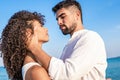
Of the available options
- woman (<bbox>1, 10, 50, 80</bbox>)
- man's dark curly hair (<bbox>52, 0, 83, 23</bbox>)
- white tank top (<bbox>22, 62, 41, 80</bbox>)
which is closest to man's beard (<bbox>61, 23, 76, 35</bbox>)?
man's dark curly hair (<bbox>52, 0, 83, 23</bbox>)

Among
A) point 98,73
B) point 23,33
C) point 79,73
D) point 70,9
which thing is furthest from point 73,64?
point 70,9

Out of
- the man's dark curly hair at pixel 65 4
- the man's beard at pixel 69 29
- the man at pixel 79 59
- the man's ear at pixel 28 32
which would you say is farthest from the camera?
the man's dark curly hair at pixel 65 4

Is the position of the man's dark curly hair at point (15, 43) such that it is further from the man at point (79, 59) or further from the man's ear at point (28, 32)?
the man at point (79, 59)

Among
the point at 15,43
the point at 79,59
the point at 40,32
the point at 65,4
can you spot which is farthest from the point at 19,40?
the point at 65,4

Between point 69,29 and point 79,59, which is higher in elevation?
point 69,29

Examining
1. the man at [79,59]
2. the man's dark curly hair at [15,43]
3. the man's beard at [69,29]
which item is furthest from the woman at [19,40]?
the man's beard at [69,29]

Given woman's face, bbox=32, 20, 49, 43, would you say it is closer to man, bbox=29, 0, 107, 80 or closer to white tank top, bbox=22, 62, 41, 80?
man, bbox=29, 0, 107, 80

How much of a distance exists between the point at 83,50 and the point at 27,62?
594mm

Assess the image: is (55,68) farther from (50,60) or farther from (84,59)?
(84,59)

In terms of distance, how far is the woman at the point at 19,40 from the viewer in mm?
3611

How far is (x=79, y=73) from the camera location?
341 cm

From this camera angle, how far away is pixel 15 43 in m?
3.64

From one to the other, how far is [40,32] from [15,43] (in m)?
0.29

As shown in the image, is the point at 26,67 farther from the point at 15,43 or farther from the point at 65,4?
the point at 65,4
